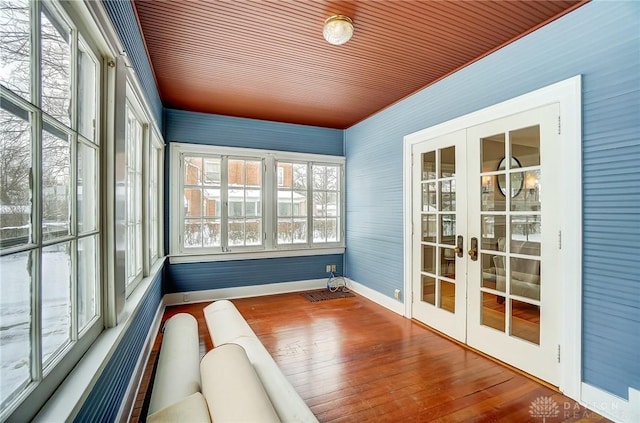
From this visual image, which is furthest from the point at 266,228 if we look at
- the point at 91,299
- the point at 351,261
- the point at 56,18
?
the point at 56,18

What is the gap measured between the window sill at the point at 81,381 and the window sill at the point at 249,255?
8.48 ft

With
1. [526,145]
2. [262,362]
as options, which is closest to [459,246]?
[526,145]

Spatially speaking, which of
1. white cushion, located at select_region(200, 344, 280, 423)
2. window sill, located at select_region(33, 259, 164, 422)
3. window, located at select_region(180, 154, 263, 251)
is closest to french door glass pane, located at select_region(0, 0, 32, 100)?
window sill, located at select_region(33, 259, 164, 422)

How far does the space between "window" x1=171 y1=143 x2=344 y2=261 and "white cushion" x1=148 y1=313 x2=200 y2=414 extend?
1875 mm

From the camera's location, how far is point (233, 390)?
1563 millimetres

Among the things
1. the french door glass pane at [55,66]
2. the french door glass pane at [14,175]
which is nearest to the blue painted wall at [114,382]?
the french door glass pane at [14,175]

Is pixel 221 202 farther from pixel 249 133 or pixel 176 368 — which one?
pixel 176 368

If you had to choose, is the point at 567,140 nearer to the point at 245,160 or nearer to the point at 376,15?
the point at 376,15

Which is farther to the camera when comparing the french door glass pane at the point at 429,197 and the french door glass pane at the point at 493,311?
the french door glass pane at the point at 429,197

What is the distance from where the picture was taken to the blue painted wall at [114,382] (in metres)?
1.23

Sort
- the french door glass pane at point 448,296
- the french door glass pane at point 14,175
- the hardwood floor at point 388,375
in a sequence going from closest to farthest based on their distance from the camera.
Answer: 1. the french door glass pane at point 14,175
2. the hardwood floor at point 388,375
3. the french door glass pane at point 448,296

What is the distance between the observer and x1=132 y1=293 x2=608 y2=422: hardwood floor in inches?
77.7

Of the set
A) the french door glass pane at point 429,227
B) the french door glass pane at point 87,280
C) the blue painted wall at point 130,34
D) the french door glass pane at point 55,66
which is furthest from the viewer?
the french door glass pane at point 429,227

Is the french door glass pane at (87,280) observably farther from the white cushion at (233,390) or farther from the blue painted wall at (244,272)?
the blue painted wall at (244,272)
